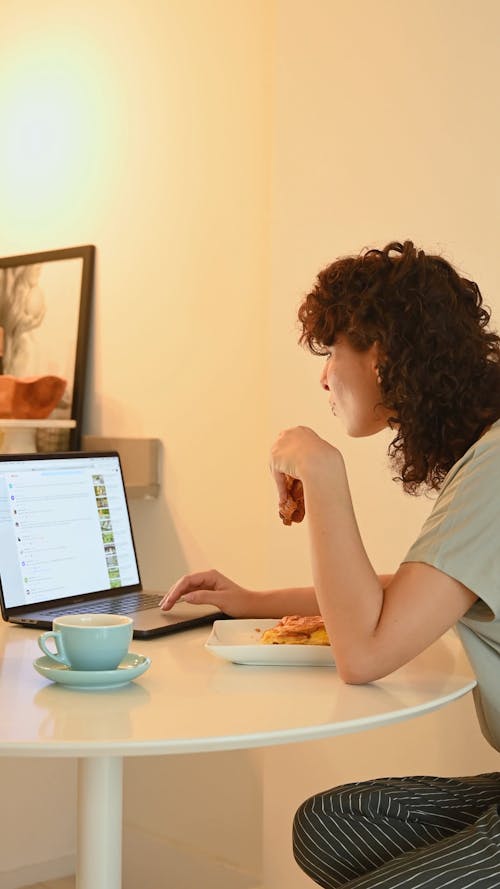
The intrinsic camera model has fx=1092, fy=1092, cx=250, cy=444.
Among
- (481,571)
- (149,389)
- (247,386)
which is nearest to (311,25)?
(247,386)

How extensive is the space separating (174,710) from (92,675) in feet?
0.39

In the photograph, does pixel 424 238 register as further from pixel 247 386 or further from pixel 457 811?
pixel 457 811

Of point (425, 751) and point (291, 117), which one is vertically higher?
point (291, 117)

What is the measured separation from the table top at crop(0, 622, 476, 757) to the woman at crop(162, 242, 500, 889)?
6 centimetres

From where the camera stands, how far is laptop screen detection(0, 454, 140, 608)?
171cm

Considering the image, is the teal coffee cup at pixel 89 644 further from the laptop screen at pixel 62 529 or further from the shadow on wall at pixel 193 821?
the shadow on wall at pixel 193 821

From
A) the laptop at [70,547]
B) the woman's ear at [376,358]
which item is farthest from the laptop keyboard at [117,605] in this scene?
the woman's ear at [376,358]

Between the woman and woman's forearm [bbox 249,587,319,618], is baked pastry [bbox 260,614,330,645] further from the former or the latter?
woman's forearm [bbox 249,587,319,618]

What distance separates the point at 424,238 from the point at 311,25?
58 cm

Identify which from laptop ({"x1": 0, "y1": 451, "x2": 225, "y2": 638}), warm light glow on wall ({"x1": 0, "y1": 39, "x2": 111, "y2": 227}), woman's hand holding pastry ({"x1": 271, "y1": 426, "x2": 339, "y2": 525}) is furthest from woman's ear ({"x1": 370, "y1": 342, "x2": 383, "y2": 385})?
warm light glow on wall ({"x1": 0, "y1": 39, "x2": 111, "y2": 227})

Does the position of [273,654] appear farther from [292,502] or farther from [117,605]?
[117,605]

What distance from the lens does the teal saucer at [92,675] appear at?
49.1 inches

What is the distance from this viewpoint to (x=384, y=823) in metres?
1.44

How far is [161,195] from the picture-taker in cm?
280
